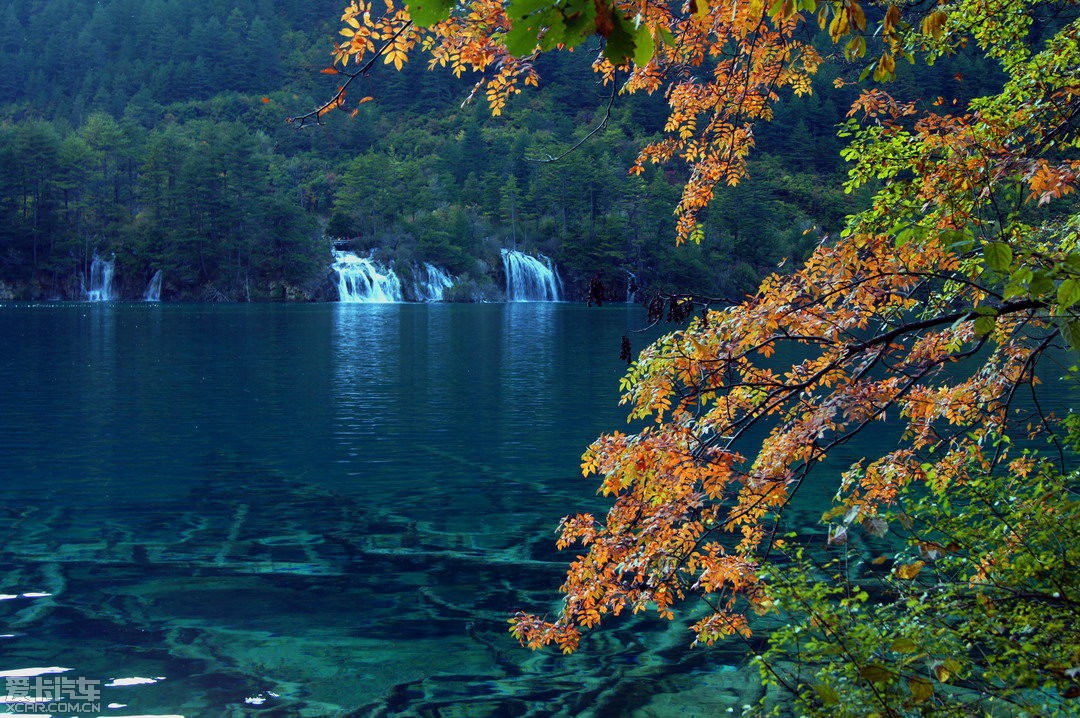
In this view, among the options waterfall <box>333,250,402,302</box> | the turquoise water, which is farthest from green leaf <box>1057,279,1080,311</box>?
waterfall <box>333,250,402,302</box>

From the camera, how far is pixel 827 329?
5.73 m

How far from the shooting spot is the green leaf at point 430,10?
2.59 metres

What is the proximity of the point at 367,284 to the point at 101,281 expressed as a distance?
2351 centimetres

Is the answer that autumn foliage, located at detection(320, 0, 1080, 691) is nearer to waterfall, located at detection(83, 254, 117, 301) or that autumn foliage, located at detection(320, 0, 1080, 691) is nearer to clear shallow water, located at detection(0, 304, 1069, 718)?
clear shallow water, located at detection(0, 304, 1069, 718)

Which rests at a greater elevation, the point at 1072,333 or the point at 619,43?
the point at 619,43

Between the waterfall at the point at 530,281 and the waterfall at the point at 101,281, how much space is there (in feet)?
113

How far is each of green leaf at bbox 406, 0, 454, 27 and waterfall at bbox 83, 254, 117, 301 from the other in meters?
87.5

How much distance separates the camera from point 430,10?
2.61 metres

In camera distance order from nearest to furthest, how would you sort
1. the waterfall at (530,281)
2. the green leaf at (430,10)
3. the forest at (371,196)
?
1. the green leaf at (430,10)
2. the forest at (371,196)
3. the waterfall at (530,281)

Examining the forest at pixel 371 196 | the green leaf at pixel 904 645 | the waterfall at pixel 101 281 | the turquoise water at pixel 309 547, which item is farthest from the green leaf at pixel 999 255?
the waterfall at pixel 101 281

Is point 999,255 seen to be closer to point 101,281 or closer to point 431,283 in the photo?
point 431,283

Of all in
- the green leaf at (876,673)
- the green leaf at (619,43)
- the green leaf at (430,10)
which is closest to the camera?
the green leaf at (619,43)

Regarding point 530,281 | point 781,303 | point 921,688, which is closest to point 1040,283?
point 921,688

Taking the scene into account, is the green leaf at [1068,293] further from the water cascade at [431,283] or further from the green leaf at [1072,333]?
the water cascade at [431,283]
